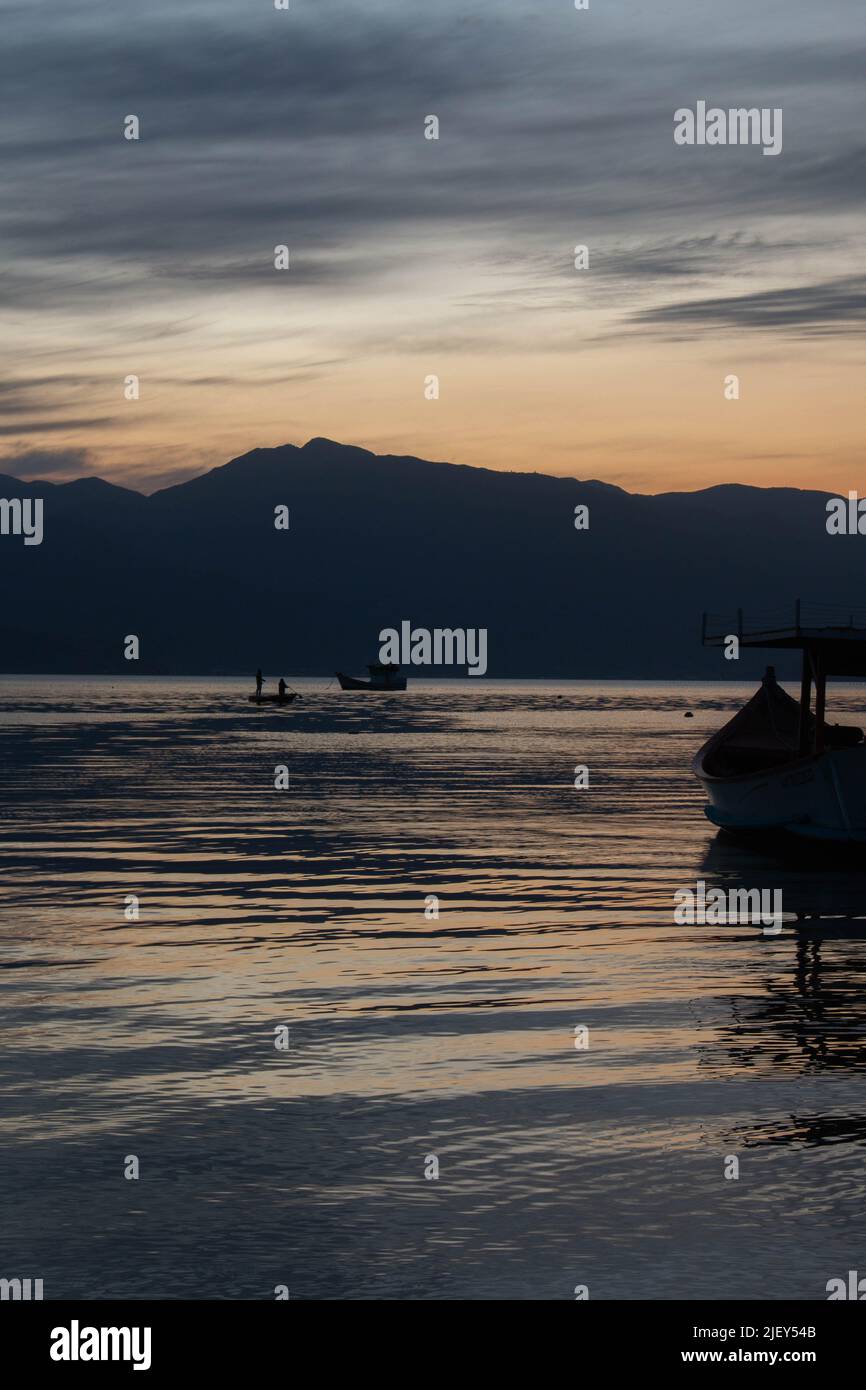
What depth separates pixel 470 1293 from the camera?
1030cm

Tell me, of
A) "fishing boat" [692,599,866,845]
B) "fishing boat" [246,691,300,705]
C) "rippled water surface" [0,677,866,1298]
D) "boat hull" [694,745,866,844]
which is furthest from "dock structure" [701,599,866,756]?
"fishing boat" [246,691,300,705]

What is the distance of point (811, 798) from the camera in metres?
39.0

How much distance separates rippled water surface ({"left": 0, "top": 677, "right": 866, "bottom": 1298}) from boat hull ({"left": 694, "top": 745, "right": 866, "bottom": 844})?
115 cm

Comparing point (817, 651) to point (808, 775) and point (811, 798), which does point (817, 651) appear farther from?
point (811, 798)

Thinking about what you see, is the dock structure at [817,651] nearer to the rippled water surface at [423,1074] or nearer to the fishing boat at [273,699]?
the rippled water surface at [423,1074]

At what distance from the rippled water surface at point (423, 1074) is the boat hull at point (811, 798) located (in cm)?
115

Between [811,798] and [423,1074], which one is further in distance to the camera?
[811,798]

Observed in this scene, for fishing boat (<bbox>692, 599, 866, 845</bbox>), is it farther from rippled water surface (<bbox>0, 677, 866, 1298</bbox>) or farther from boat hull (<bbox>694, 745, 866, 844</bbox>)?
rippled water surface (<bbox>0, 677, 866, 1298</bbox>)

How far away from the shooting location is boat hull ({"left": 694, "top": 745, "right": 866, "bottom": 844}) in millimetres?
38375

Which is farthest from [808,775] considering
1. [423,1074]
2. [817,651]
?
[423,1074]

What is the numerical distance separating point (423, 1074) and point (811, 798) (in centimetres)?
2435

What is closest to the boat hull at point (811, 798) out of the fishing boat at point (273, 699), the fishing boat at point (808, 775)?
the fishing boat at point (808, 775)
